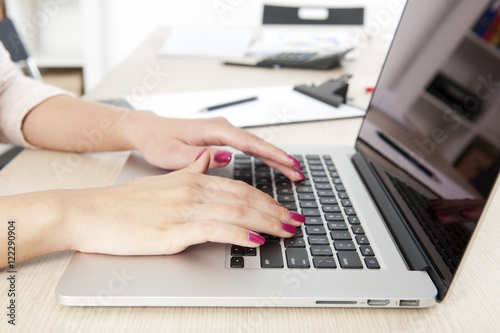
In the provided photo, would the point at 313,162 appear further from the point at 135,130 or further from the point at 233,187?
the point at 135,130

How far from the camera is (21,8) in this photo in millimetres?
2580

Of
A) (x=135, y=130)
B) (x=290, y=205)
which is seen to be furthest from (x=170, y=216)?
(x=135, y=130)

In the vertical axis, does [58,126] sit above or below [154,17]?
above

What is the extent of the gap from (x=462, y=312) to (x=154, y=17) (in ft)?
9.35

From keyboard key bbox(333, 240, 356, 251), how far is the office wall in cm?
257

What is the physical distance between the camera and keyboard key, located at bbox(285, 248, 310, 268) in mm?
409

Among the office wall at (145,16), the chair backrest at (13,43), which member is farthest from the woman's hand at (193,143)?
the office wall at (145,16)

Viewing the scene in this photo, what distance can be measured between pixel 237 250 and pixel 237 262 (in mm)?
20

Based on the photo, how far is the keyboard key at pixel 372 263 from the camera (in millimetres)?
413

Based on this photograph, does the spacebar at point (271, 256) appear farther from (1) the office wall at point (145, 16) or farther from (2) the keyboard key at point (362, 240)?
(1) the office wall at point (145, 16)

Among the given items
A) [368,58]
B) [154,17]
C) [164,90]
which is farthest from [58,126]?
[154,17]

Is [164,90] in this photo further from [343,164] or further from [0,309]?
[0,309]

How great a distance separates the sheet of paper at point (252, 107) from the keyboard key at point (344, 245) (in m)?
0.39

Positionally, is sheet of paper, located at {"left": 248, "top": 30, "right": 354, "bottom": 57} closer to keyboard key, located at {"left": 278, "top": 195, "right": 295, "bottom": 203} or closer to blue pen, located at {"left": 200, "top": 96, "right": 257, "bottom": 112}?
blue pen, located at {"left": 200, "top": 96, "right": 257, "bottom": 112}
